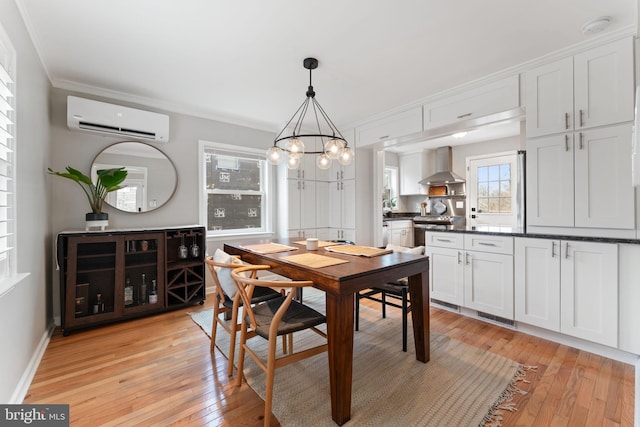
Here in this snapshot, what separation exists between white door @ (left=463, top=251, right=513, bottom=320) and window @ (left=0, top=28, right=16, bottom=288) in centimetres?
352

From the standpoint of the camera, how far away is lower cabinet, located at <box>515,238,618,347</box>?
2.12 metres

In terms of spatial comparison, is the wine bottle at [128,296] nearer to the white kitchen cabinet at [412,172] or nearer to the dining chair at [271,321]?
the dining chair at [271,321]

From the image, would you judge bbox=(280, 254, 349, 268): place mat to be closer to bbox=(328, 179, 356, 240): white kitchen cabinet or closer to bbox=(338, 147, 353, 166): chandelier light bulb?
bbox=(338, 147, 353, 166): chandelier light bulb

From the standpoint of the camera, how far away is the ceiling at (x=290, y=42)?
1.83 metres

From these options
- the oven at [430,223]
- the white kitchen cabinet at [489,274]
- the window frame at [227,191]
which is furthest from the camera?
the oven at [430,223]

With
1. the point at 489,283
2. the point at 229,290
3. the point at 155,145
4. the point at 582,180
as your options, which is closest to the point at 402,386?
the point at 229,290

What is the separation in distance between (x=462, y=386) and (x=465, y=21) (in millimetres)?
2473

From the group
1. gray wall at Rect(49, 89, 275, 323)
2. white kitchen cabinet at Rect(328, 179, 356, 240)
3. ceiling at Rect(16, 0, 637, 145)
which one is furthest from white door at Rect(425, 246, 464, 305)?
gray wall at Rect(49, 89, 275, 323)

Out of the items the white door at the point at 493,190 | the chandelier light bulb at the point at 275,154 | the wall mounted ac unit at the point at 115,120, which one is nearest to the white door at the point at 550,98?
the chandelier light bulb at the point at 275,154

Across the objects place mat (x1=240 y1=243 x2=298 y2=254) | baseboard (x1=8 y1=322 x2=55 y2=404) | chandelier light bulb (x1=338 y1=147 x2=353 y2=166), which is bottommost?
baseboard (x1=8 y1=322 x2=55 y2=404)

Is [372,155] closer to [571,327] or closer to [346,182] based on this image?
[346,182]

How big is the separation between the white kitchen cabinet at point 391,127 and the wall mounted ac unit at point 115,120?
101 inches

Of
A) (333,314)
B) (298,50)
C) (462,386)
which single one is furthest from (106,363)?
(298,50)

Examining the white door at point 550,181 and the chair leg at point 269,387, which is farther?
the white door at point 550,181
